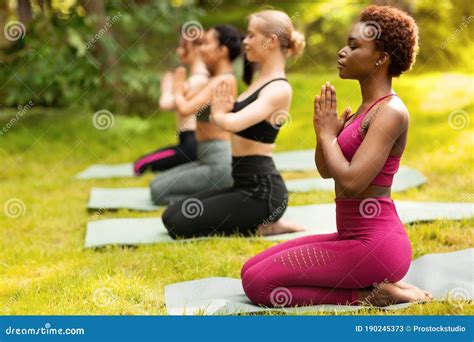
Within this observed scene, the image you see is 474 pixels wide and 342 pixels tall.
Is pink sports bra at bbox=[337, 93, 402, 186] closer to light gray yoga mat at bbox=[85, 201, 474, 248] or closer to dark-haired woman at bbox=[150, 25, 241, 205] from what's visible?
light gray yoga mat at bbox=[85, 201, 474, 248]

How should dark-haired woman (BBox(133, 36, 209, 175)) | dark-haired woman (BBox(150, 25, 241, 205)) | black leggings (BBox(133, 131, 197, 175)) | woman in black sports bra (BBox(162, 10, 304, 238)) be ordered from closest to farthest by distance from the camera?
woman in black sports bra (BBox(162, 10, 304, 238))
dark-haired woman (BBox(150, 25, 241, 205))
dark-haired woman (BBox(133, 36, 209, 175))
black leggings (BBox(133, 131, 197, 175))

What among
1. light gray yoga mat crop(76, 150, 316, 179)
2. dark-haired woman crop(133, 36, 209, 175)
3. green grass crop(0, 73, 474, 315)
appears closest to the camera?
green grass crop(0, 73, 474, 315)

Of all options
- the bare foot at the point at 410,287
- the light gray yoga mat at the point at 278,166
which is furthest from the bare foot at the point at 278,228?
the light gray yoga mat at the point at 278,166

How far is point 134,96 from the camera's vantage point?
31.1 feet

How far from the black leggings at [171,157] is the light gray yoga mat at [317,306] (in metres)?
2.72

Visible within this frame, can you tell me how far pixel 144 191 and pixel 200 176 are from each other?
80cm

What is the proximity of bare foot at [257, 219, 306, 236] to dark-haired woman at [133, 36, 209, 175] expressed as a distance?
163 cm

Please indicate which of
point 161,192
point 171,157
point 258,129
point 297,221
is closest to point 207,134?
point 161,192

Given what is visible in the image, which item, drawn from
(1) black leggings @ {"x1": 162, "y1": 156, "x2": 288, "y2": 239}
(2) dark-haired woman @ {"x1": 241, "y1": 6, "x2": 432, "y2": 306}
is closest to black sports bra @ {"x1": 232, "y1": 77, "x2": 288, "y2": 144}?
(1) black leggings @ {"x1": 162, "y1": 156, "x2": 288, "y2": 239}

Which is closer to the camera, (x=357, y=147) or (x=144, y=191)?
(x=357, y=147)

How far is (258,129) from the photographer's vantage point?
13.6ft

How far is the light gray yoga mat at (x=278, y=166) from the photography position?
6.66 meters

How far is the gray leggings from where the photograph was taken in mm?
5176

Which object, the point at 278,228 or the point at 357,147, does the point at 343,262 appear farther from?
the point at 278,228
